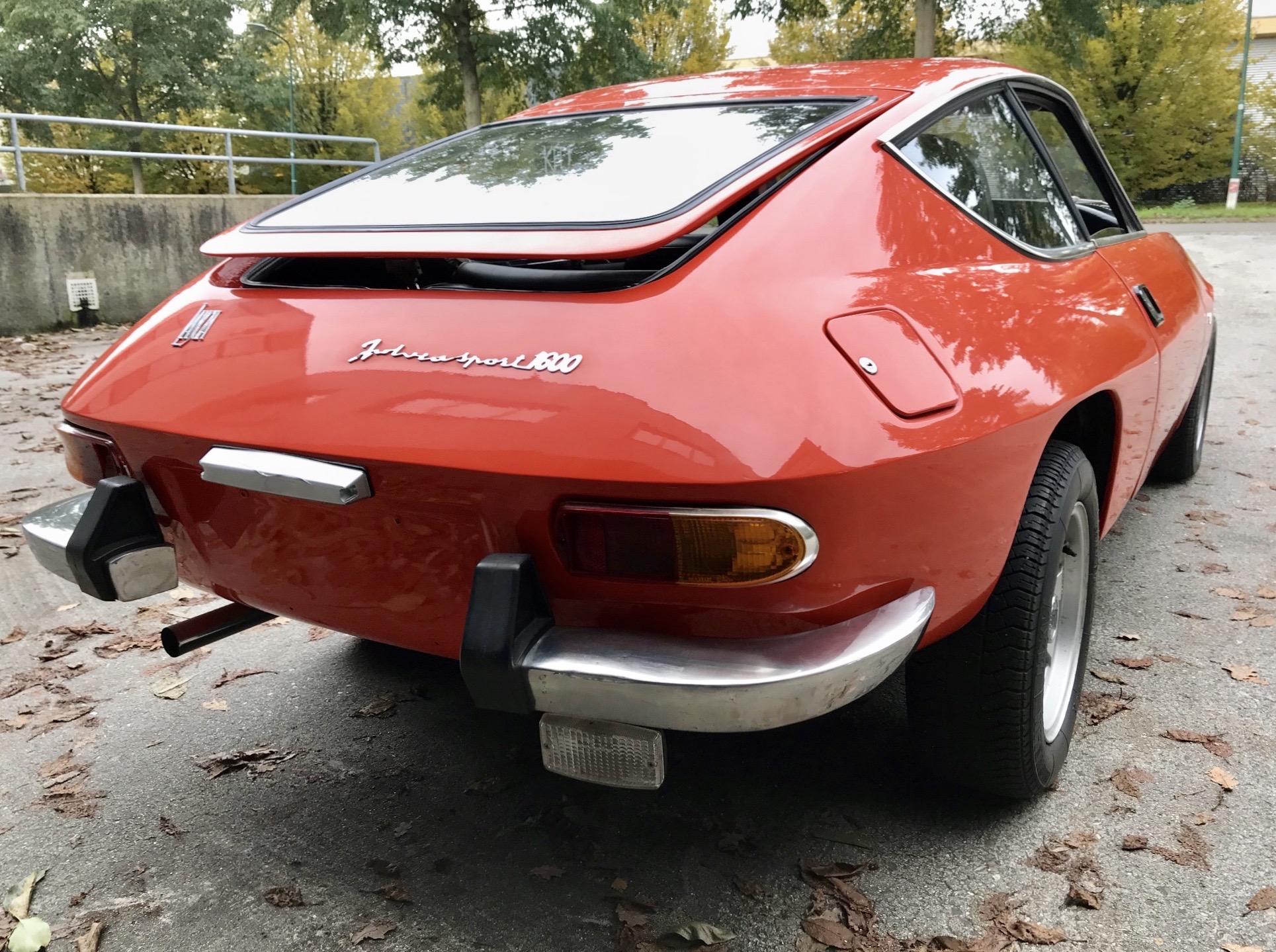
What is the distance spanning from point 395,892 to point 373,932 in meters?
0.11

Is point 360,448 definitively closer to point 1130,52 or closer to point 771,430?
point 771,430

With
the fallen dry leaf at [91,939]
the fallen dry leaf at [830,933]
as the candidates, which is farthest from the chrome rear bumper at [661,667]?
the fallen dry leaf at [91,939]

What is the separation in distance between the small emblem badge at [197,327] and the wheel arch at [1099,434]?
1.77 m

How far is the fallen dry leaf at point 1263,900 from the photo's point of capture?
73.2 inches

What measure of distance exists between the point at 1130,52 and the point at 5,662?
2932cm

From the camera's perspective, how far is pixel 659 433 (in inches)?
59.7

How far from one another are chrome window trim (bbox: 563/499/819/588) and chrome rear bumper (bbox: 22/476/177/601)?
97 centimetres

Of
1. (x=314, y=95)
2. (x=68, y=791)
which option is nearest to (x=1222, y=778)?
(x=68, y=791)

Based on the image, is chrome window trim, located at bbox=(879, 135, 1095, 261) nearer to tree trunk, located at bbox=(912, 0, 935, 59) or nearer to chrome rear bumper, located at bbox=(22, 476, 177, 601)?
chrome rear bumper, located at bbox=(22, 476, 177, 601)

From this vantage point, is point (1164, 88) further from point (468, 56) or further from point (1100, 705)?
point (1100, 705)

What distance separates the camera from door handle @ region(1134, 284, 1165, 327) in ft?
9.05

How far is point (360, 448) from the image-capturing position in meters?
1.68

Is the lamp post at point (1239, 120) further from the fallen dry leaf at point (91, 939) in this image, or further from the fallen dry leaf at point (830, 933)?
the fallen dry leaf at point (91, 939)

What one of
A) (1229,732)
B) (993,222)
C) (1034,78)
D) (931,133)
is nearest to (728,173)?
(931,133)
